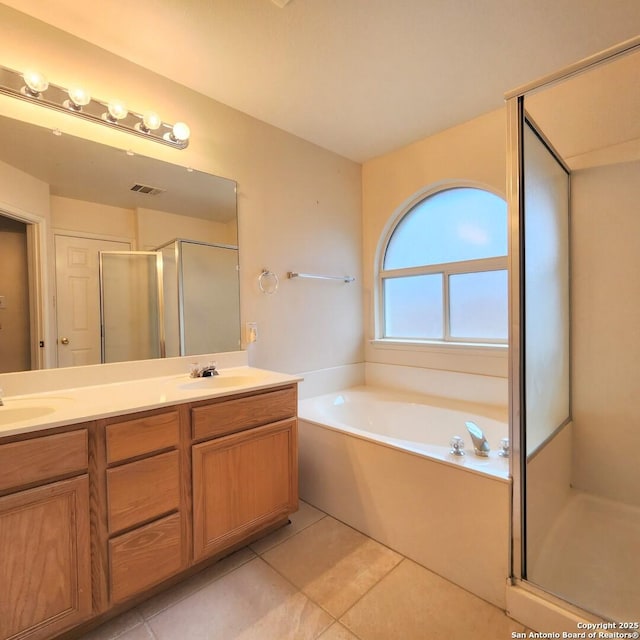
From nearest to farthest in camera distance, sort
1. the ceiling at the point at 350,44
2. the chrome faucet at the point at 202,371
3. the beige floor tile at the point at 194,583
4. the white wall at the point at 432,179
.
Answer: the beige floor tile at the point at 194,583
the ceiling at the point at 350,44
the chrome faucet at the point at 202,371
the white wall at the point at 432,179

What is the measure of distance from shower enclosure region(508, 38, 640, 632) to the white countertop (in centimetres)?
114

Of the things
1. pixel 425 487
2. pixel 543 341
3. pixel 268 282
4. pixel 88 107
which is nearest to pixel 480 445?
pixel 425 487

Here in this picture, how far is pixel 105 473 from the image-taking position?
1225mm

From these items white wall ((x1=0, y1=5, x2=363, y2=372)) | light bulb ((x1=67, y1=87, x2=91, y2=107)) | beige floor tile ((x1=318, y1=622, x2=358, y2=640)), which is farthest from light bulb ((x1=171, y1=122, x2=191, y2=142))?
beige floor tile ((x1=318, y1=622, x2=358, y2=640))

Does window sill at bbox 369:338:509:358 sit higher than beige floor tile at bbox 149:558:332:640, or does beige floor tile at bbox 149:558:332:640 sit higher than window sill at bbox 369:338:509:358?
window sill at bbox 369:338:509:358

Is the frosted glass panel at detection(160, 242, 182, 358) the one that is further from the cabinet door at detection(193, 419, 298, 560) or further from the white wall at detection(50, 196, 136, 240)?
the cabinet door at detection(193, 419, 298, 560)

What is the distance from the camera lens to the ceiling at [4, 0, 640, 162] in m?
1.50

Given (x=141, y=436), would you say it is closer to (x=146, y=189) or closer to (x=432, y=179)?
(x=146, y=189)

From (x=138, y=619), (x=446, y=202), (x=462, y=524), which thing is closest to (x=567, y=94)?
(x=446, y=202)

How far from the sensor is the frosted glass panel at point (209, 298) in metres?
2.05

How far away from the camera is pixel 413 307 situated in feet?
9.60

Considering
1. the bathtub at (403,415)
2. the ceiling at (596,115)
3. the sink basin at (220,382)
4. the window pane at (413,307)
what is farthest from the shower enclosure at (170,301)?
the ceiling at (596,115)

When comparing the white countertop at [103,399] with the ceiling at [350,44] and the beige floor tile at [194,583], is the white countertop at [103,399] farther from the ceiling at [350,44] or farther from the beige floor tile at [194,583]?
the ceiling at [350,44]

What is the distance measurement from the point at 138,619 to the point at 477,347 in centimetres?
231
